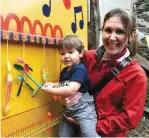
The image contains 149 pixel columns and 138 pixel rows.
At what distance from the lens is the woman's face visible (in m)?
1.47

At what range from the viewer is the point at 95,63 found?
159cm

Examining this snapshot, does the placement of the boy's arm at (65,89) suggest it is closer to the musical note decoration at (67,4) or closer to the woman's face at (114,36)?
the woman's face at (114,36)

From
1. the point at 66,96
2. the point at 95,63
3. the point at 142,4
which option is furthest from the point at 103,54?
the point at 142,4

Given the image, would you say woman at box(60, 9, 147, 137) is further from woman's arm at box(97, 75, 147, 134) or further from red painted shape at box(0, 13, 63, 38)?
red painted shape at box(0, 13, 63, 38)

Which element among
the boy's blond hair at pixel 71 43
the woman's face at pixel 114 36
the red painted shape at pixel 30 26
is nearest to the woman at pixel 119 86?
the woman's face at pixel 114 36

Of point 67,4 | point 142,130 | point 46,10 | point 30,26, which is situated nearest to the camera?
point 30,26

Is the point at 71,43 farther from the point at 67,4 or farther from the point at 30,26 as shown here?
the point at 67,4

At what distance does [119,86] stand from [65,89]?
272mm

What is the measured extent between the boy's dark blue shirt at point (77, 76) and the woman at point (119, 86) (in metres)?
0.05

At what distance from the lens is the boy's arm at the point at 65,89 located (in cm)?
Answer: 140

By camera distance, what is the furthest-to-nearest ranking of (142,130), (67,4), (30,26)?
(142,130)
(67,4)
(30,26)

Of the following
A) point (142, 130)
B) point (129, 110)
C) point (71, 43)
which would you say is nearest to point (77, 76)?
point (71, 43)

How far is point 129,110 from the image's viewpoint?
57.6 inches

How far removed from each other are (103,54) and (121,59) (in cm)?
14
